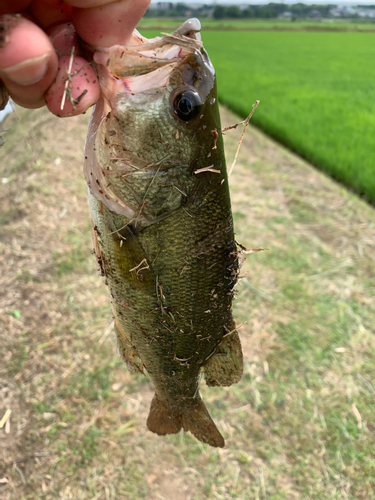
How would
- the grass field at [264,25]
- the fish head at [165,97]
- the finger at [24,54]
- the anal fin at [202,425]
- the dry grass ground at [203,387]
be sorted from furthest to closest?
1. the grass field at [264,25]
2. the dry grass ground at [203,387]
3. the anal fin at [202,425]
4. the fish head at [165,97]
5. the finger at [24,54]

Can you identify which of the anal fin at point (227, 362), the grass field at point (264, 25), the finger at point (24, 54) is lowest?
the grass field at point (264, 25)

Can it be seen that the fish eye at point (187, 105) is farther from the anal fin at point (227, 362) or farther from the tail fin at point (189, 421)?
the tail fin at point (189, 421)

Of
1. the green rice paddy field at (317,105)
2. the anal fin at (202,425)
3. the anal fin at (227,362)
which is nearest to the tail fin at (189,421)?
the anal fin at (202,425)

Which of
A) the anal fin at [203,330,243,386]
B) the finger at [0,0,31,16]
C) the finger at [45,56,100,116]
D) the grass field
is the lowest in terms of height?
the grass field

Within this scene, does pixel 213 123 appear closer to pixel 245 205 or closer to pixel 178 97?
pixel 178 97

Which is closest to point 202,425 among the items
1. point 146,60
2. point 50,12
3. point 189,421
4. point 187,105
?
point 189,421

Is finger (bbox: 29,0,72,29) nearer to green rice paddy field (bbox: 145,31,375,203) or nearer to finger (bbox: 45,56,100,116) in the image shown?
finger (bbox: 45,56,100,116)

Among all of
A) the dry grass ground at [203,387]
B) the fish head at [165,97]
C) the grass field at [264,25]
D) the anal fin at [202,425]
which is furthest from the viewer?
the grass field at [264,25]

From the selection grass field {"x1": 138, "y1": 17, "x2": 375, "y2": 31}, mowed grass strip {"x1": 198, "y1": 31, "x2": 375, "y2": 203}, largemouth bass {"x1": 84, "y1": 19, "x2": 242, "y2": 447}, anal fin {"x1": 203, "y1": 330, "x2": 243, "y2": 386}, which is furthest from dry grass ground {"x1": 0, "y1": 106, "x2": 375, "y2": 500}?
grass field {"x1": 138, "y1": 17, "x2": 375, "y2": 31}
